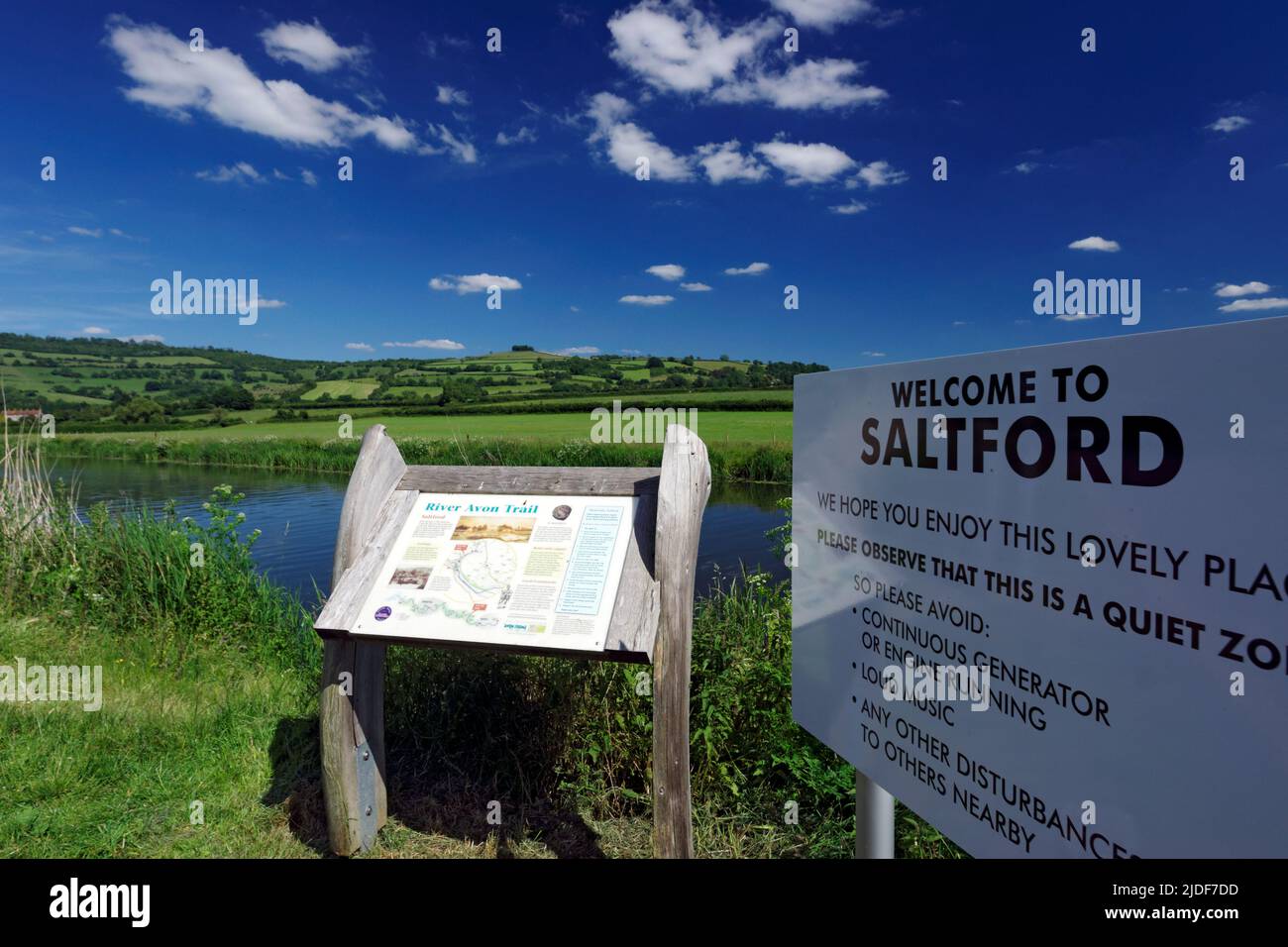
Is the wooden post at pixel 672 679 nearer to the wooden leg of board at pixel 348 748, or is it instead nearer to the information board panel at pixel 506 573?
the information board panel at pixel 506 573

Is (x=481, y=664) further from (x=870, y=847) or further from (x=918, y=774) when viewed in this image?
(x=918, y=774)

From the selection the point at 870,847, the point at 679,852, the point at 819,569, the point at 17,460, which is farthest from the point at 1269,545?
the point at 17,460

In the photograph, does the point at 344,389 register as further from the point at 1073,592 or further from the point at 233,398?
the point at 1073,592

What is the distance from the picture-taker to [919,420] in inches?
88.1

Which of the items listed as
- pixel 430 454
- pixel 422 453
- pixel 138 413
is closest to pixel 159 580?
pixel 430 454

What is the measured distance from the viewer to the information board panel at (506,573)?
9.89 feet

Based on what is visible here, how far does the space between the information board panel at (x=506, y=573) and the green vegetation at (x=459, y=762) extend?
111 centimetres

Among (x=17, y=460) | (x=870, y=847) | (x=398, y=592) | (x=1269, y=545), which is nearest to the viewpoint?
(x=1269, y=545)

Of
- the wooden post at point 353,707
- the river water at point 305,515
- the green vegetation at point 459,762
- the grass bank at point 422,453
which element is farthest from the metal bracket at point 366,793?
the grass bank at point 422,453

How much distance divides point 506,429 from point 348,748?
84.4 feet

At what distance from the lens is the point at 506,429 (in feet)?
94.2

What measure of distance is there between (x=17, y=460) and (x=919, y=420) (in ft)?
32.6

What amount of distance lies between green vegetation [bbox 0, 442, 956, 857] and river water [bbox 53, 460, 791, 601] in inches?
33.2

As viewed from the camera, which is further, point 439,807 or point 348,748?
point 439,807
